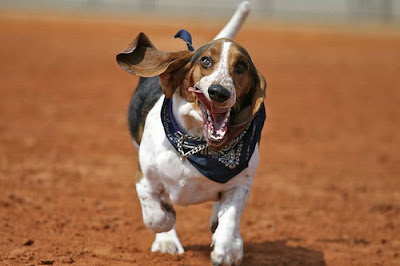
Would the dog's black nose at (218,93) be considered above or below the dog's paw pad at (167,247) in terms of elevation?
above

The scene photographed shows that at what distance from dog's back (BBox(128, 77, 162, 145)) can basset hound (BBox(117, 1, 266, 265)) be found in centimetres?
29

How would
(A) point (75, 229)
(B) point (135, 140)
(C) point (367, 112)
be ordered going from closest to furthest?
(B) point (135, 140)
(A) point (75, 229)
(C) point (367, 112)

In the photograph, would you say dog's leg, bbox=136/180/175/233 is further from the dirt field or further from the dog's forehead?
the dog's forehead

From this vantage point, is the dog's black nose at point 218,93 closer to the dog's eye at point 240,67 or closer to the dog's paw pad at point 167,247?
the dog's eye at point 240,67

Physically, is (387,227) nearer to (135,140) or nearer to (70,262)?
(135,140)

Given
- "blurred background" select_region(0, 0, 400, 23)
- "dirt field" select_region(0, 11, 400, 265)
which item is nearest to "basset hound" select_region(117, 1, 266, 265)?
"dirt field" select_region(0, 11, 400, 265)

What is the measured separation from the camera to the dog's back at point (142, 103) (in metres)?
5.71

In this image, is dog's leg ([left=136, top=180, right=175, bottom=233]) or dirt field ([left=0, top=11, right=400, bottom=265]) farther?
dirt field ([left=0, top=11, right=400, bottom=265])

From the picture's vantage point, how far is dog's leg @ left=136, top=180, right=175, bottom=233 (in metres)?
5.31

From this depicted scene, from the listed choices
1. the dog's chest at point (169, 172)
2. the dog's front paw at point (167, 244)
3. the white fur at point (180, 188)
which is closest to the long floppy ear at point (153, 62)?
the white fur at point (180, 188)

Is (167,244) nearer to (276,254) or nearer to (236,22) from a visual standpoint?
(276,254)

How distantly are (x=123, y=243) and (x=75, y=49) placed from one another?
17469 millimetres

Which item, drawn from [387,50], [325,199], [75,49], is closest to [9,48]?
[75,49]

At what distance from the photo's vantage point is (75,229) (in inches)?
262
